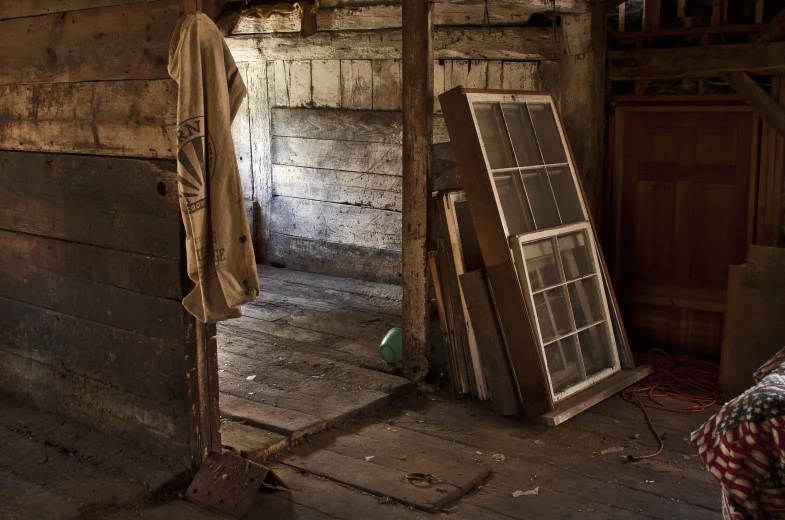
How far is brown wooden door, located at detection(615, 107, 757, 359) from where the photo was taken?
17.2 ft

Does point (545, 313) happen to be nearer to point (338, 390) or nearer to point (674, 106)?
point (338, 390)

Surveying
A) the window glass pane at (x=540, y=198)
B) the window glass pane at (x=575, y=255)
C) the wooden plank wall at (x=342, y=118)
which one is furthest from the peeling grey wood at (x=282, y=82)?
the window glass pane at (x=575, y=255)

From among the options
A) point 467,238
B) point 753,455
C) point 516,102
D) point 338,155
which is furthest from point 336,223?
point 753,455

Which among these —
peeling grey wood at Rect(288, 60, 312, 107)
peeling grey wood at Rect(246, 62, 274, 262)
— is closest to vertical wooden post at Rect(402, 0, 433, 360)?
peeling grey wood at Rect(288, 60, 312, 107)

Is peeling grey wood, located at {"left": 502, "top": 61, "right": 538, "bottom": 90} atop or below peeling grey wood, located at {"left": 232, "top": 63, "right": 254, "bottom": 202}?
atop

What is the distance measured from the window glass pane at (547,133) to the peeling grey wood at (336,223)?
233 cm

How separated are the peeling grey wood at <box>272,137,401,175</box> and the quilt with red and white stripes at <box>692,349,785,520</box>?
4829 millimetres

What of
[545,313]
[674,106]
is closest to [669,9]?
[674,106]

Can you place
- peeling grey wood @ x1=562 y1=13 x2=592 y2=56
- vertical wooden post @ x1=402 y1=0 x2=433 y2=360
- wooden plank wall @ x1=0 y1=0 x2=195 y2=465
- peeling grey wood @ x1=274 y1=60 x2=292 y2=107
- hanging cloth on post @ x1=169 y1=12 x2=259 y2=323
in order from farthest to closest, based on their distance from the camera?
peeling grey wood @ x1=274 y1=60 x2=292 y2=107 < peeling grey wood @ x1=562 y1=13 x2=592 y2=56 < vertical wooden post @ x1=402 y1=0 x2=433 y2=360 < wooden plank wall @ x1=0 y1=0 x2=195 y2=465 < hanging cloth on post @ x1=169 y1=12 x2=259 y2=323

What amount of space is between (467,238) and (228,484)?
1990 mm

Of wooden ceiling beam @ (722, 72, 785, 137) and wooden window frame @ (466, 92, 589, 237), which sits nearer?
wooden window frame @ (466, 92, 589, 237)

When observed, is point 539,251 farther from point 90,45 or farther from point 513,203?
point 90,45

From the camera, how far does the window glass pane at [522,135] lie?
4844 mm

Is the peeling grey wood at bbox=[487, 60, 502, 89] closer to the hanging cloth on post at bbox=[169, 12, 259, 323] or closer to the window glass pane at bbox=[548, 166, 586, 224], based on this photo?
the window glass pane at bbox=[548, 166, 586, 224]
